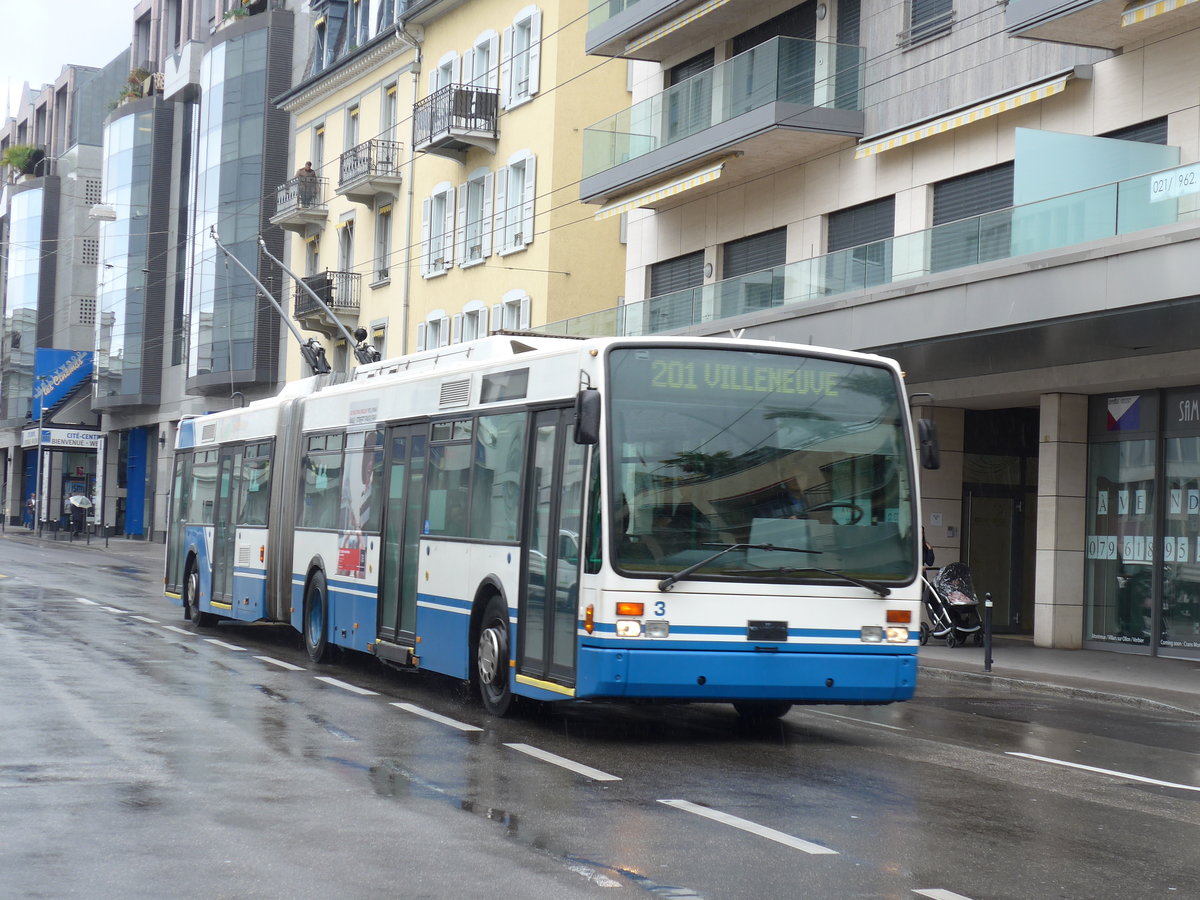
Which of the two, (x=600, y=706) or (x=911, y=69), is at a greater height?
(x=911, y=69)

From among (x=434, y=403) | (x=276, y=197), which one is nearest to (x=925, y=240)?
(x=434, y=403)

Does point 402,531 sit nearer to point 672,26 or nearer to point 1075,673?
point 1075,673

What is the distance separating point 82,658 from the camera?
678 inches

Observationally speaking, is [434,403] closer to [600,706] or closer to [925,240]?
[600,706]

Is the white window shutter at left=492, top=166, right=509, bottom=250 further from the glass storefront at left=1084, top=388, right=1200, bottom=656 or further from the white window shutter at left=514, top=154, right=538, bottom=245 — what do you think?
the glass storefront at left=1084, top=388, right=1200, bottom=656

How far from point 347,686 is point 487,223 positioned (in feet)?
87.4

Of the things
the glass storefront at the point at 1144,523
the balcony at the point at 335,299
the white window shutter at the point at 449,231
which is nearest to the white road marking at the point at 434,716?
the glass storefront at the point at 1144,523

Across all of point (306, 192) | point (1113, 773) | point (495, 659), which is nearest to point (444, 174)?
point (306, 192)

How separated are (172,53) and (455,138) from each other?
100 ft

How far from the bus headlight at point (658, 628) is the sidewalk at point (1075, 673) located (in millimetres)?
7231

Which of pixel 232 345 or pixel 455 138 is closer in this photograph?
pixel 455 138

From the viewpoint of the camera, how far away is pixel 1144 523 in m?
22.9

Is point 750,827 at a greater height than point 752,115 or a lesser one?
lesser

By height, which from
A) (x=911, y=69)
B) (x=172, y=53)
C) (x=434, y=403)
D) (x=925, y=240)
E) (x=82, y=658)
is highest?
(x=172, y=53)
